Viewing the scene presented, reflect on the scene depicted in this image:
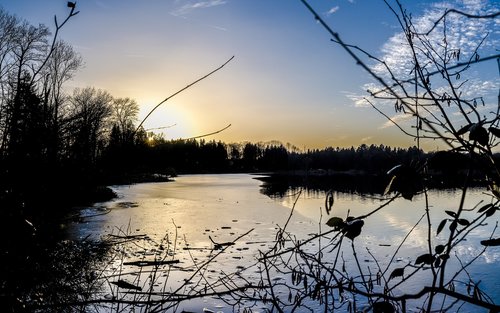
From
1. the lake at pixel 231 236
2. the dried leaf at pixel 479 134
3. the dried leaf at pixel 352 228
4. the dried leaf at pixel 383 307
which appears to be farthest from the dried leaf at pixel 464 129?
the lake at pixel 231 236

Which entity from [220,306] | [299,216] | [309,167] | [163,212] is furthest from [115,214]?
[309,167]

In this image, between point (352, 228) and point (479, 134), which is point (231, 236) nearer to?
point (352, 228)

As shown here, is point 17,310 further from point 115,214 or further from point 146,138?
point 115,214

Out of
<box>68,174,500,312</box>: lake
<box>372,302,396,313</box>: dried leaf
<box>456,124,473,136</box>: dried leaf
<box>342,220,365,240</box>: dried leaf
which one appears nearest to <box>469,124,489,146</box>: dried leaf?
<box>456,124,473,136</box>: dried leaf

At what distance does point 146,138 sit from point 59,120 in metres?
0.31

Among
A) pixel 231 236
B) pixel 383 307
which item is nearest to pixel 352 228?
pixel 383 307

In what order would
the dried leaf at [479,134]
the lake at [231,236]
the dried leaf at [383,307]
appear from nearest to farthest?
the dried leaf at [479,134] < the dried leaf at [383,307] < the lake at [231,236]

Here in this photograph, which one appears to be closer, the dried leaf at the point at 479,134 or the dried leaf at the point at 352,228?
the dried leaf at the point at 479,134

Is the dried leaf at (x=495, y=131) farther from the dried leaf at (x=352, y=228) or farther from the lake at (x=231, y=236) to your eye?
the lake at (x=231, y=236)

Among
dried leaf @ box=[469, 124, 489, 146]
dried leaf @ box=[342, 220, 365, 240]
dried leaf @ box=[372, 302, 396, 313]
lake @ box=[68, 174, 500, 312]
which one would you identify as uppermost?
dried leaf @ box=[469, 124, 489, 146]

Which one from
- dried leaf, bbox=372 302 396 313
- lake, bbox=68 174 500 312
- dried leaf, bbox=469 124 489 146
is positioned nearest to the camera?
dried leaf, bbox=469 124 489 146

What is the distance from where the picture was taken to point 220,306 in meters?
7.89

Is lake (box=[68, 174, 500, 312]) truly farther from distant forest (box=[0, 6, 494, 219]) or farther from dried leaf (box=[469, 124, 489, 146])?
dried leaf (box=[469, 124, 489, 146])

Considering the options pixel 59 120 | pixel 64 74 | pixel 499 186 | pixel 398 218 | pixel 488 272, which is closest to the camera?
pixel 499 186
